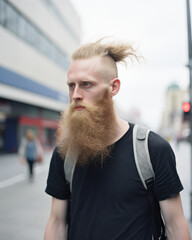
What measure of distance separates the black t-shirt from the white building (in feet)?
38.5

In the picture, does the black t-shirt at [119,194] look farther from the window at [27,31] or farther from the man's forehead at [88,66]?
the window at [27,31]

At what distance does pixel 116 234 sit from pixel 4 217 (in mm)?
5020

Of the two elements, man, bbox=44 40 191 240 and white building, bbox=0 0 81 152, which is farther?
white building, bbox=0 0 81 152

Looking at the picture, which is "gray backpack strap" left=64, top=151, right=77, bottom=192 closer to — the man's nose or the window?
the man's nose

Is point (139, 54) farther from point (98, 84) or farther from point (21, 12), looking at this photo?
point (21, 12)

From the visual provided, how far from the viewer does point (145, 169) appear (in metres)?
1.45

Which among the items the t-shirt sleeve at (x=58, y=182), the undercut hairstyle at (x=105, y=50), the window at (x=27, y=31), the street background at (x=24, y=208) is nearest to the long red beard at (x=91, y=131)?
the t-shirt sleeve at (x=58, y=182)

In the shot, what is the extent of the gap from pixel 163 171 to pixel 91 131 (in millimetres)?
435

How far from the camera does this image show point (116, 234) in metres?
1.43

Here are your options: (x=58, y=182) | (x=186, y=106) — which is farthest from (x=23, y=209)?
(x=58, y=182)

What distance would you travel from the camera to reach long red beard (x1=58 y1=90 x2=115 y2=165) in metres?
1.50

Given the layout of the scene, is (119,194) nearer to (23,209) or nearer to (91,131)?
(91,131)

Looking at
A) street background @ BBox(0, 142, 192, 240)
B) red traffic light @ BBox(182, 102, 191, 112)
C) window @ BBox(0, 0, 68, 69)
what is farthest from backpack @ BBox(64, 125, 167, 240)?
window @ BBox(0, 0, 68, 69)

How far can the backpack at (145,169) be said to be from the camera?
4.76 ft
